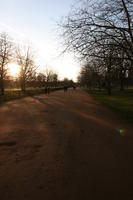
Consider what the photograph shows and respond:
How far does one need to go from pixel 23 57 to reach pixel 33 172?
4843cm

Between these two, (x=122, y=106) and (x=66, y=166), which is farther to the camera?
(x=122, y=106)

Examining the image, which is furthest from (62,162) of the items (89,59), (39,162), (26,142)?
(89,59)

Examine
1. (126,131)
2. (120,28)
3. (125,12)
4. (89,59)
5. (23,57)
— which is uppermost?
(23,57)

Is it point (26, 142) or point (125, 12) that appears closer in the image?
point (26, 142)

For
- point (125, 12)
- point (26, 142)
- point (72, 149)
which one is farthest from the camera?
point (125, 12)

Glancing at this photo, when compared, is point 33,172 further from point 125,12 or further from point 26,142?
point 125,12

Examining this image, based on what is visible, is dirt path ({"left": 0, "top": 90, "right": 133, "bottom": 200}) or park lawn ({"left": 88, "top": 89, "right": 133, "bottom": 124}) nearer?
dirt path ({"left": 0, "top": 90, "right": 133, "bottom": 200})

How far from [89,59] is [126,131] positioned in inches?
267

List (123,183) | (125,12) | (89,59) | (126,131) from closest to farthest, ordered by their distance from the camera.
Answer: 1. (123,183)
2. (126,131)
3. (125,12)
4. (89,59)

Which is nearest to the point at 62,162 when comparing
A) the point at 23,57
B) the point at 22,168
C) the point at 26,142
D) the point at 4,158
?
the point at 22,168

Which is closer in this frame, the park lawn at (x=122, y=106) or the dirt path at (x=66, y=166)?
the dirt path at (x=66, y=166)

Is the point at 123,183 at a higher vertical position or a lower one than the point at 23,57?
lower

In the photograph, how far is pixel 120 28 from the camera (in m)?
11.8

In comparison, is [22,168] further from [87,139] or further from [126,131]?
[126,131]
